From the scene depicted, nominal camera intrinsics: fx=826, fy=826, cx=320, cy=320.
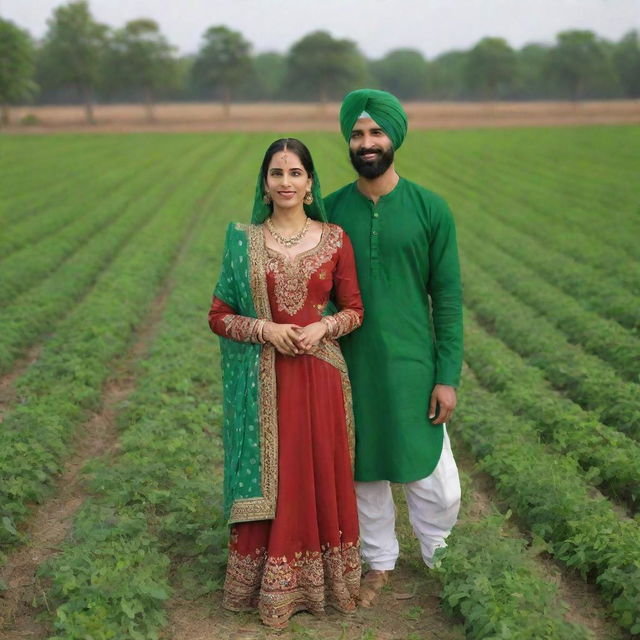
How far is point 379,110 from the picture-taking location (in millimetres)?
3656

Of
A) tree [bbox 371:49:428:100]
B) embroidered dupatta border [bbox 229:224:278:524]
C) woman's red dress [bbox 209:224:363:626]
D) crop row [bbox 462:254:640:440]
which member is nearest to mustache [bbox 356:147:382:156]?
woman's red dress [bbox 209:224:363:626]

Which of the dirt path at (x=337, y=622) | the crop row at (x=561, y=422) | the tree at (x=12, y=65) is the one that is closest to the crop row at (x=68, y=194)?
the crop row at (x=561, y=422)

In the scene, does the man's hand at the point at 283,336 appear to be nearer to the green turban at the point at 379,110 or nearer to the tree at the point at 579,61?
the green turban at the point at 379,110

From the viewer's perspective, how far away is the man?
12.3 feet

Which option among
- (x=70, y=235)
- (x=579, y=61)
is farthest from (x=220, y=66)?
(x=70, y=235)

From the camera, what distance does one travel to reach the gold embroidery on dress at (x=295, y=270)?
3660mm

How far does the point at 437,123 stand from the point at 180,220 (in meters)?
39.8

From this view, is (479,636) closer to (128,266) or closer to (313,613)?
(313,613)

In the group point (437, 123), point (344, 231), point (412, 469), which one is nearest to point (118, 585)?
point (412, 469)

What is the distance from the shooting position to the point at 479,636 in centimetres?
361

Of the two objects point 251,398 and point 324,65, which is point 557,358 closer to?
point 251,398

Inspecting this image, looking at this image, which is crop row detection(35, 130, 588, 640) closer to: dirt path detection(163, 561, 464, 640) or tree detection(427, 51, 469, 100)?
dirt path detection(163, 561, 464, 640)

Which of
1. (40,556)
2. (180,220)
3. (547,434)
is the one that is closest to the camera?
(40,556)

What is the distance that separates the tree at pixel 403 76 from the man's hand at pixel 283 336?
11925 cm
